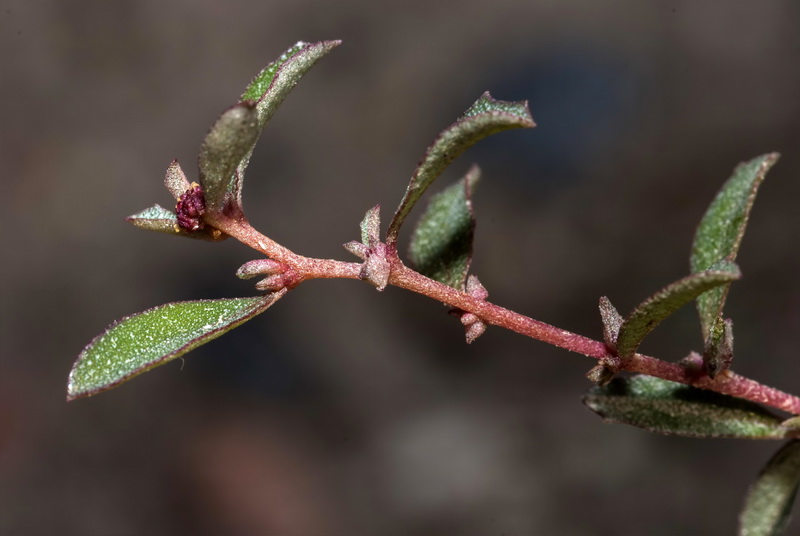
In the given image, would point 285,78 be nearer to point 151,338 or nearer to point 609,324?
point 151,338

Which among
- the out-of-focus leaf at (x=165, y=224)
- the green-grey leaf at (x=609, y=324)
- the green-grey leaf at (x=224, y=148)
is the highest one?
the green-grey leaf at (x=224, y=148)

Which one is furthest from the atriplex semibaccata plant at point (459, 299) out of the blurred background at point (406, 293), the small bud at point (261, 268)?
the blurred background at point (406, 293)

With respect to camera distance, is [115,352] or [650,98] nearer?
[115,352]

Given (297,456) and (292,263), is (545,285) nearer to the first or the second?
(297,456)

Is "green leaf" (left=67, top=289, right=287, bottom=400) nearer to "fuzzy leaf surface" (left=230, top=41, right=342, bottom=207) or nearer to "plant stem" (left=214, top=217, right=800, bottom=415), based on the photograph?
"plant stem" (left=214, top=217, right=800, bottom=415)

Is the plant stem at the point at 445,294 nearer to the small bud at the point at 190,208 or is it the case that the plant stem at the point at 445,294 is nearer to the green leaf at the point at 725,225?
the small bud at the point at 190,208

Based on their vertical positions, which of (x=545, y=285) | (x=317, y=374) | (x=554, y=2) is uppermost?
(x=554, y=2)

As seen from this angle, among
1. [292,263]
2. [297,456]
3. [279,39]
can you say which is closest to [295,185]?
[279,39]
